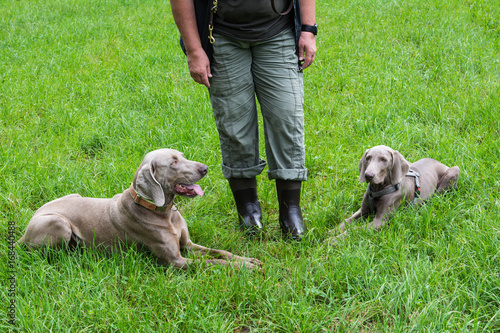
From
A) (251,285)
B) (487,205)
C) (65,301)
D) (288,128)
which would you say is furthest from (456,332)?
(65,301)

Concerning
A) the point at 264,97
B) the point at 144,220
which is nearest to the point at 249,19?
the point at 264,97

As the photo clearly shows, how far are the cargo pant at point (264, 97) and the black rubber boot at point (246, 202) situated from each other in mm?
216

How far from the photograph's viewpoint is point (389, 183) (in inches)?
→ 137

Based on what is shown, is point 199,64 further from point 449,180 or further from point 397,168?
point 449,180

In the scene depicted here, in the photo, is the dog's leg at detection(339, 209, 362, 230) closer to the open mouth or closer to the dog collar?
the open mouth

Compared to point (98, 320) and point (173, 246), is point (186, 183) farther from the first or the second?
point (98, 320)

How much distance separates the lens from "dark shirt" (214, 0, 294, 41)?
293cm

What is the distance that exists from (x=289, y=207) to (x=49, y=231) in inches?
62.5

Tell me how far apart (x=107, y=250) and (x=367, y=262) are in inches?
65.5

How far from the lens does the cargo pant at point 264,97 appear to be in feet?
10.2

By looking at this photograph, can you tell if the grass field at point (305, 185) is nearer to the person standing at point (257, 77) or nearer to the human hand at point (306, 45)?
the person standing at point (257, 77)

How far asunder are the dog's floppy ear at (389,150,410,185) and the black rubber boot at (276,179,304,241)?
2.22 feet

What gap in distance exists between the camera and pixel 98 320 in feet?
8.26

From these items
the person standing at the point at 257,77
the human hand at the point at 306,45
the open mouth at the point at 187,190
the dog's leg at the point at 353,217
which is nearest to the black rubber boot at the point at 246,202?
the person standing at the point at 257,77
